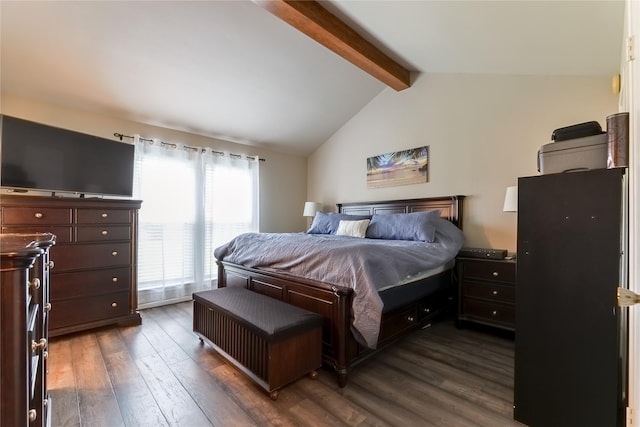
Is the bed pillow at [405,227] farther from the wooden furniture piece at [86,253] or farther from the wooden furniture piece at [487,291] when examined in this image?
the wooden furniture piece at [86,253]

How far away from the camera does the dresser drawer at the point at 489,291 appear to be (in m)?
2.70

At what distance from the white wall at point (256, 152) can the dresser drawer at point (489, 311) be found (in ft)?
10.6

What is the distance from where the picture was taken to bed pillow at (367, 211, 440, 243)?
307cm

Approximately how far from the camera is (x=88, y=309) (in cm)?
274

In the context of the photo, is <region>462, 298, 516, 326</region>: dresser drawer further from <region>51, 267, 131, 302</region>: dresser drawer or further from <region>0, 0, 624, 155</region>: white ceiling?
<region>51, 267, 131, 302</region>: dresser drawer

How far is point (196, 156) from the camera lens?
399 cm

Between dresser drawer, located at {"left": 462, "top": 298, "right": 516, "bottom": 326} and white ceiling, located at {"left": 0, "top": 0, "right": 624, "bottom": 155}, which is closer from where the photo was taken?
white ceiling, located at {"left": 0, "top": 0, "right": 624, "bottom": 155}

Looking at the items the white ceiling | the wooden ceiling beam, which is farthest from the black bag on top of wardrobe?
the wooden ceiling beam

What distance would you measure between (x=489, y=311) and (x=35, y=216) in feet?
14.1

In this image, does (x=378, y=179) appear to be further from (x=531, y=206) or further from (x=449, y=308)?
(x=531, y=206)

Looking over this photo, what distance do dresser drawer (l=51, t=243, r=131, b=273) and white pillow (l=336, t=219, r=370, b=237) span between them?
8.02ft

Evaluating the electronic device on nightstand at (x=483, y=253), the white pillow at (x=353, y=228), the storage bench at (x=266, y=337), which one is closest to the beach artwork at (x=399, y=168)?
the white pillow at (x=353, y=228)

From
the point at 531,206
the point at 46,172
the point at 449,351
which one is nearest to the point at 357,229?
the point at 449,351

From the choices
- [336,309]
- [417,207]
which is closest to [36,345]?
[336,309]
